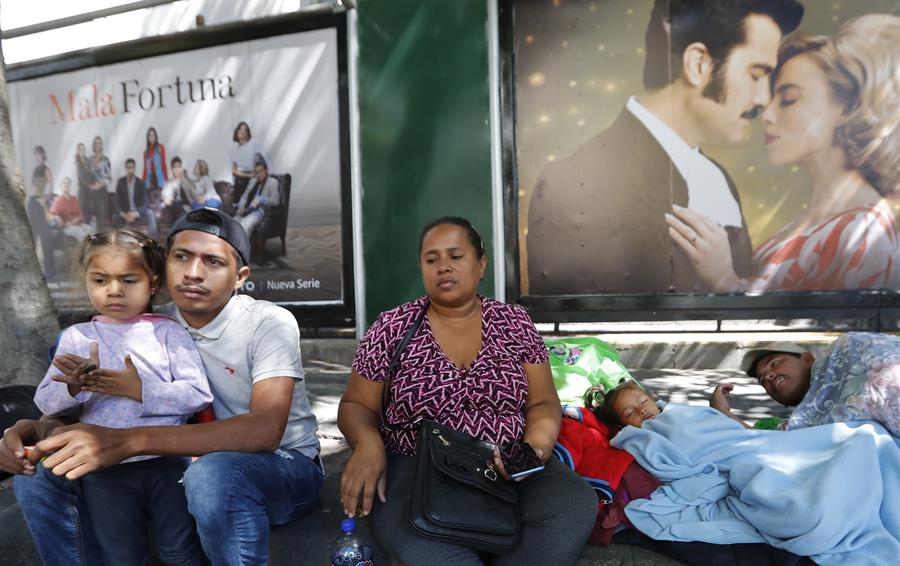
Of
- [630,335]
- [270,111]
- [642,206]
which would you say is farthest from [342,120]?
[630,335]

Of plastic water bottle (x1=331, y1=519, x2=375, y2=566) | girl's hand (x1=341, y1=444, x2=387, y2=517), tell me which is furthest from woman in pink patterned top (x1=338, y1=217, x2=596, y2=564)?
plastic water bottle (x1=331, y1=519, x2=375, y2=566)

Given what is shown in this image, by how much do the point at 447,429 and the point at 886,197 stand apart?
5.19 meters

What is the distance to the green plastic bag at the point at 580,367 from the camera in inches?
142

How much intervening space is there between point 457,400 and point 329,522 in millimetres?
758

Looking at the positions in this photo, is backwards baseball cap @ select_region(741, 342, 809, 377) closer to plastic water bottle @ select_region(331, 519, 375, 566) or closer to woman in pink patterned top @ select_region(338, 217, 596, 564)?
woman in pink patterned top @ select_region(338, 217, 596, 564)

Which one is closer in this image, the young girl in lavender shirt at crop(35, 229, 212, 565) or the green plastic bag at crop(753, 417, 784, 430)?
the young girl in lavender shirt at crop(35, 229, 212, 565)

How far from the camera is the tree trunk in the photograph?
3.28 meters

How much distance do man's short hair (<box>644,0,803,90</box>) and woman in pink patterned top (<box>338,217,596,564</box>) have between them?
13.4 ft

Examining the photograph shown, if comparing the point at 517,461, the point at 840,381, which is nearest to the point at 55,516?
the point at 517,461

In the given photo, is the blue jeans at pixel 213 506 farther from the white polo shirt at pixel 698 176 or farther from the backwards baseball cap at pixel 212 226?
the white polo shirt at pixel 698 176

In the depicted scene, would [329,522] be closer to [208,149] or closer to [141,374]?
[141,374]

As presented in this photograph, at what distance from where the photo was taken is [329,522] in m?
2.36

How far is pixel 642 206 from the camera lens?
563 cm

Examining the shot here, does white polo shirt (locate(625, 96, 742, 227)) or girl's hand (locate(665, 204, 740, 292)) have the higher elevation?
white polo shirt (locate(625, 96, 742, 227))
